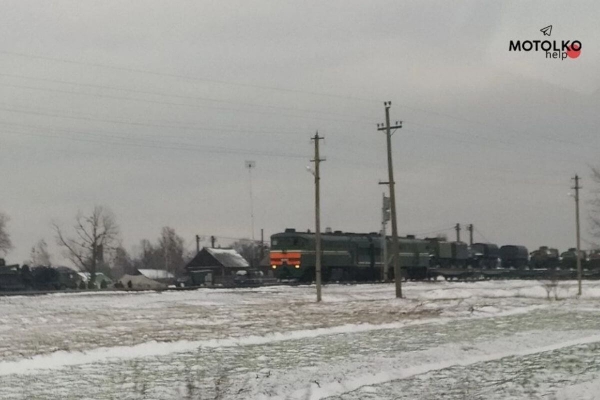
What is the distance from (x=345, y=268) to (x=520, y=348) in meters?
43.3

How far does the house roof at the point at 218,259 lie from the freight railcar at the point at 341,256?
24.6 metres

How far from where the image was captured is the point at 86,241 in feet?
394

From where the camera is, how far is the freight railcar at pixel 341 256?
57312 mm

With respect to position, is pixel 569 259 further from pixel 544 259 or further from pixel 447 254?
pixel 447 254

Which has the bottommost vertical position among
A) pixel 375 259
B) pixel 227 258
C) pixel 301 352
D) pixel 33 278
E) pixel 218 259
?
→ pixel 301 352

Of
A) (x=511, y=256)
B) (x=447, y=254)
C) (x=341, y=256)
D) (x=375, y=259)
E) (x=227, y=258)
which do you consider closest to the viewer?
(x=341, y=256)

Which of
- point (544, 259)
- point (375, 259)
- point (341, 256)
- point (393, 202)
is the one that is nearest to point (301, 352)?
point (393, 202)

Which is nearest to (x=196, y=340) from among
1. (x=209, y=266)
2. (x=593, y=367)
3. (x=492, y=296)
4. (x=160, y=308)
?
(x=593, y=367)

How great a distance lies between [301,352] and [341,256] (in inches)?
1655

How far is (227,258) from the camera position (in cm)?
8900

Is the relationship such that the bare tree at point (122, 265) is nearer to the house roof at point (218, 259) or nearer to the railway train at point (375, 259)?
the house roof at point (218, 259)

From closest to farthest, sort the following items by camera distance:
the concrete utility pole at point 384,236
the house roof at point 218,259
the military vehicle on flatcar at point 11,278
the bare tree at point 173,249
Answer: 1. the military vehicle on flatcar at point 11,278
2. the concrete utility pole at point 384,236
3. the house roof at point 218,259
4. the bare tree at point 173,249

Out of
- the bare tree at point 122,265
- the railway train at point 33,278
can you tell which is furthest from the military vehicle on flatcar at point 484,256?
the bare tree at point 122,265

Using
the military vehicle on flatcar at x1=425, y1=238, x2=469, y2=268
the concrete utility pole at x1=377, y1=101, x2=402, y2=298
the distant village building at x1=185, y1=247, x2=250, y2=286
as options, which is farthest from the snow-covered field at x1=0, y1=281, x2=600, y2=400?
the distant village building at x1=185, y1=247, x2=250, y2=286
